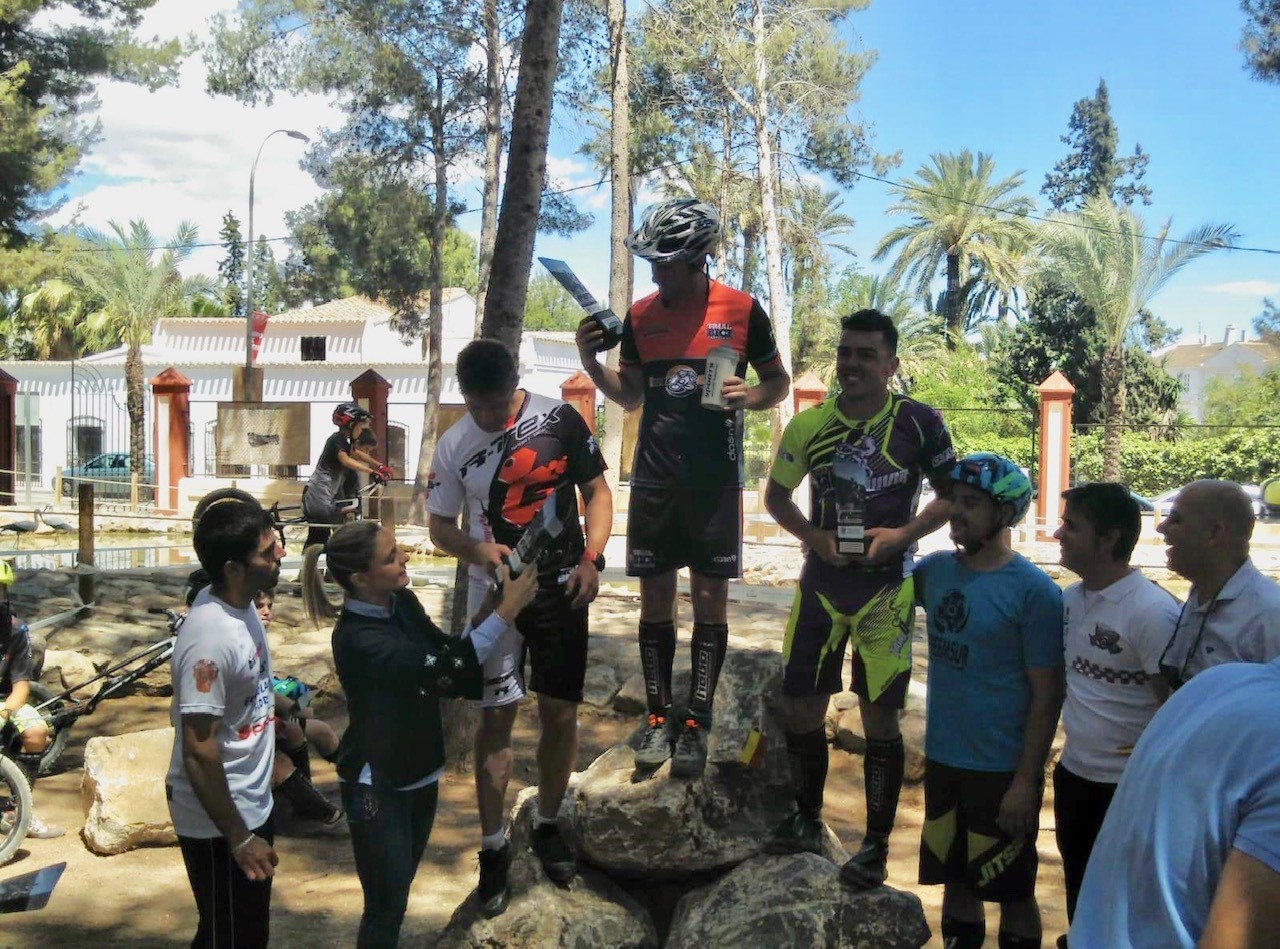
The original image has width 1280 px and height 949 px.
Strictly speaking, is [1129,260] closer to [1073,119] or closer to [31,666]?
[31,666]

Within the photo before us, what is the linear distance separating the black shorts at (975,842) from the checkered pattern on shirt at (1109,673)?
39 cm

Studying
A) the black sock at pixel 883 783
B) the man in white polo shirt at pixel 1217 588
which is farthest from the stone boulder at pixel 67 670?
the man in white polo shirt at pixel 1217 588

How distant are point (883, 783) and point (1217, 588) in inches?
47.9

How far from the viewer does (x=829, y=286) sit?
41594mm

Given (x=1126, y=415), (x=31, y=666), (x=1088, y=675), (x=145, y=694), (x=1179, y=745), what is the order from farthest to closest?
(x=1126, y=415) → (x=145, y=694) → (x=31, y=666) → (x=1088, y=675) → (x=1179, y=745)

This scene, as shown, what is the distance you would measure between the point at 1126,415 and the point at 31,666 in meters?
30.1

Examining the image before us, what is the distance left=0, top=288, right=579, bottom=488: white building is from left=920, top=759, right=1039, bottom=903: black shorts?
32755mm

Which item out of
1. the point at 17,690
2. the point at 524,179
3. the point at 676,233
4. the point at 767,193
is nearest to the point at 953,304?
the point at 767,193

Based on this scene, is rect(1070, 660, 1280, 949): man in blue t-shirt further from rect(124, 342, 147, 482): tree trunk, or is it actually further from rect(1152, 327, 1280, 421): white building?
rect(1152, 327, 1280, 421): white building

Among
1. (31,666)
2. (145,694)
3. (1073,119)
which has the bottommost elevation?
(145,694)

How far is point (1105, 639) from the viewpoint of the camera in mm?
3482

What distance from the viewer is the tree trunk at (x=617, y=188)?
18.2m

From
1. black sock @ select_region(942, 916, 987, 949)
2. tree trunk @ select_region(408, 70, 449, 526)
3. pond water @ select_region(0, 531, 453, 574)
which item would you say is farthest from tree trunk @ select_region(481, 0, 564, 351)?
tree trunk @ select_region(408, 70, 449, 526)

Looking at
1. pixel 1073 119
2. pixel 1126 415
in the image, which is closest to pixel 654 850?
pixel 1126 415
